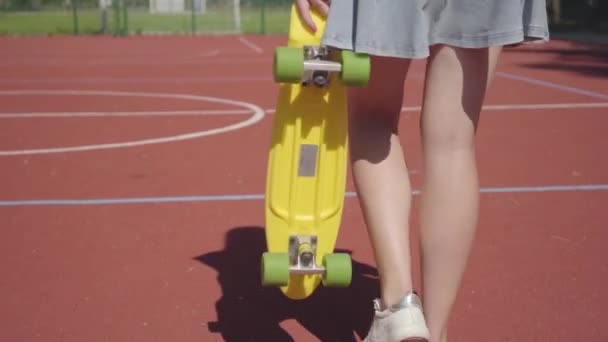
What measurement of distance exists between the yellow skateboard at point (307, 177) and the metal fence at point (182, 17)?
20.8 meters

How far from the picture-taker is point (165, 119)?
7.60 m

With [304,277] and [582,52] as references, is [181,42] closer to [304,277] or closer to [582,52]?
[582,52]

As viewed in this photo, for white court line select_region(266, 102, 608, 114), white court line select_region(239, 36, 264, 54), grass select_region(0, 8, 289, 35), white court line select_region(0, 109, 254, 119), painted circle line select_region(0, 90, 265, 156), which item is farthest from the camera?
grass select_region(0, 8, 289, 35)

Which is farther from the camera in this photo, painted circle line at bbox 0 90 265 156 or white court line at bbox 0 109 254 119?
white court line at bbox 0 109 254 119

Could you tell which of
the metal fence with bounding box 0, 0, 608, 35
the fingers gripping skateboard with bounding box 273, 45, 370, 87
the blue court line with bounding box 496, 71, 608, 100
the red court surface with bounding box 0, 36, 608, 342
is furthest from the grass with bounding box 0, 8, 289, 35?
the fingers gripping skateboard with bounding box 273, 45, 370, 87

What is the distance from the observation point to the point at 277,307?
3.13 m

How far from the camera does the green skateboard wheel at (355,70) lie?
7.05ft

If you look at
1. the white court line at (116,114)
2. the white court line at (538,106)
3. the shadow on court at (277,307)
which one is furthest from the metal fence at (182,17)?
the shadow on court at (277,307)

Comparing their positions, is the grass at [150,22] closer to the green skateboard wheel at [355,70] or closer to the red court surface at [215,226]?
the red court surface at [215,226]

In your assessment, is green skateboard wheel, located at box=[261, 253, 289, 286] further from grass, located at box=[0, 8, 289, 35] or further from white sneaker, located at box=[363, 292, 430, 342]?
grass, located at box=[0, 8, 289, 35]

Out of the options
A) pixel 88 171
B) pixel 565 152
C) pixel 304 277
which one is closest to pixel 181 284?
pixel 304 277

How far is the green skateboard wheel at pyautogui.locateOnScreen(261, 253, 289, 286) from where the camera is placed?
238 cm

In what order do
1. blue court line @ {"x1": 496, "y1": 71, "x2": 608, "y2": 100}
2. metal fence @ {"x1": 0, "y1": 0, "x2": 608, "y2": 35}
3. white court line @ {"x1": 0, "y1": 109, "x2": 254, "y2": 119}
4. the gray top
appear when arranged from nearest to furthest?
the gray top, white court line @ {"x1": 0, "y1": 109, "x2": 254, "y2": 119}, blue court line @ {"x1": 496, "y1": 71, "x2": 608, "y2": 100}, metal fence @ {"x1": 0, "y1": 0, "x2": 608, "y2": 35}

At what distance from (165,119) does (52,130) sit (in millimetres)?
965
